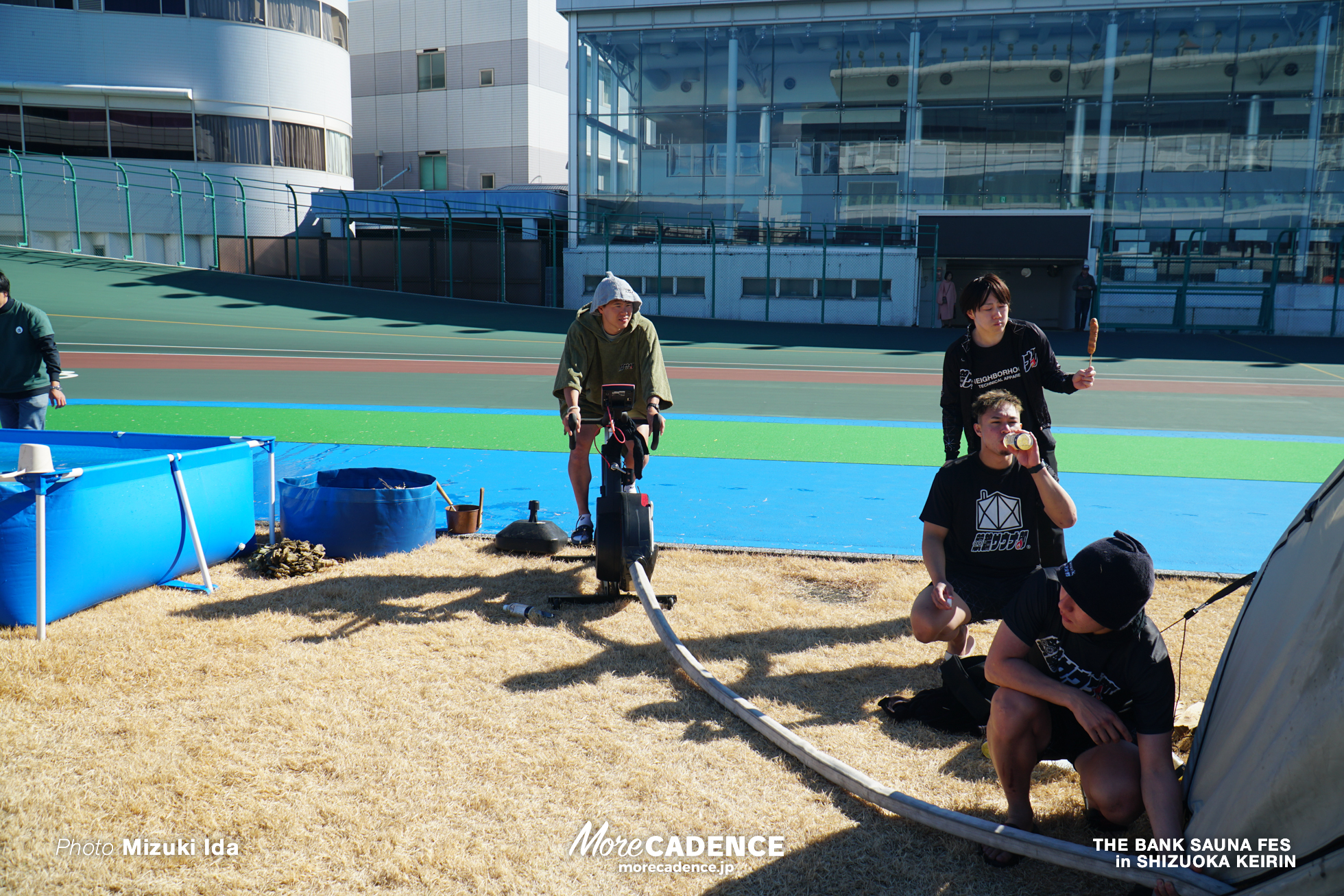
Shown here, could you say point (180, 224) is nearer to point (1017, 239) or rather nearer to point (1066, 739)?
point (1017, 239)

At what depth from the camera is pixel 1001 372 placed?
16.4 feet

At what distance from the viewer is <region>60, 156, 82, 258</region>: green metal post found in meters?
28.1

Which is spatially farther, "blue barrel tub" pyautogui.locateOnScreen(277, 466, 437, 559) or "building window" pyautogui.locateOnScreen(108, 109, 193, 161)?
"building window" pyautogui.locateOnScreen(108, 109, 193, 161)

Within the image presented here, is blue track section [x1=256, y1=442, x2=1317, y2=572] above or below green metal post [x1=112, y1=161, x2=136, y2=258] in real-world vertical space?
below

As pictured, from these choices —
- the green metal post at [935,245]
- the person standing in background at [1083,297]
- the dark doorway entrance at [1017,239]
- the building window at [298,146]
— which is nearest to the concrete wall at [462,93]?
the building window at [298,146]

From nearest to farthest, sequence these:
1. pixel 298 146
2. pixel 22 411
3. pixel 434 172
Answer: pixel 22 411, pixel 298 146, pixel 434 172

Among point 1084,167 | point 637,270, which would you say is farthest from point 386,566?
point 1084,167

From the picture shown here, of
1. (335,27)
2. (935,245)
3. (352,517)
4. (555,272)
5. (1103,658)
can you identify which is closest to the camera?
(1103,658)

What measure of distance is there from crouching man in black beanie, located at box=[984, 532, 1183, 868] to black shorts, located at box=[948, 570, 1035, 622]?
3.78ft

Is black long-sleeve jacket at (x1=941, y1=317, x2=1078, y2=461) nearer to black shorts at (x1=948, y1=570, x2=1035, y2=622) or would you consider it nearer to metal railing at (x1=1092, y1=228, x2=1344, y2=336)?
black shorts at (x1=948, y1=570, x2=1035, y2=622)

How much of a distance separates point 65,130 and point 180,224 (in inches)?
278

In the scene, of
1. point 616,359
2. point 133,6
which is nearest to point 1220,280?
point 616,359

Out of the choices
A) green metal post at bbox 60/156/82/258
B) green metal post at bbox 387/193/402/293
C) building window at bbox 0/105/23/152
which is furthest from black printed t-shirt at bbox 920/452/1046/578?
building window at bbox 0/105/23/152

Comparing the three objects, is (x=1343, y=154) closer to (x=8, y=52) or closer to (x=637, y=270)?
(x=637, y=270)
